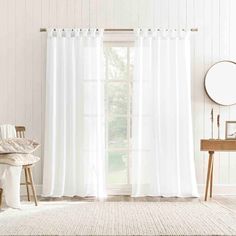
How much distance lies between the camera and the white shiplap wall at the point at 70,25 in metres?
6.56

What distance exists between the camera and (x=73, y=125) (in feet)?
21.1

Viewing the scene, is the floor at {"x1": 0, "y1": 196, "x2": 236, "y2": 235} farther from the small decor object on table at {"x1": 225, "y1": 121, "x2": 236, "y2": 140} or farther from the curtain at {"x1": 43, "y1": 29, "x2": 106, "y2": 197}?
the small decor object on table at {"x1": 225, "y1": 121, "x2": 236, "y2": 140}

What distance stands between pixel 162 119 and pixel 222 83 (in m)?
0.81

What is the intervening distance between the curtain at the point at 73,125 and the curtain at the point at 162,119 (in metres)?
0.43

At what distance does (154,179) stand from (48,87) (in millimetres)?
1581

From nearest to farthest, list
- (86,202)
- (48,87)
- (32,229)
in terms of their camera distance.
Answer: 1. (32,229)
2. (86,202)
3. (48,87)

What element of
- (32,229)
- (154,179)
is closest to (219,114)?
(154,179)

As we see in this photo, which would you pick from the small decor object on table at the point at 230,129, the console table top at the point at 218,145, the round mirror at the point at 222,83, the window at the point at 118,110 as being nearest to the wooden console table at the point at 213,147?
the console table top at the point at 218,145

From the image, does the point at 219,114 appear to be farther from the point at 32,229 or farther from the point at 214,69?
the point at 32,229

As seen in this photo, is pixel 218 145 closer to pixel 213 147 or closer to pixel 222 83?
pixel 213 147

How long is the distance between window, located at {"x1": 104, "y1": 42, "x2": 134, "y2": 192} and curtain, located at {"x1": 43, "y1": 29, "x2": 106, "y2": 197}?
196 mm

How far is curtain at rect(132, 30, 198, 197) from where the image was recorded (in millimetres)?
6406

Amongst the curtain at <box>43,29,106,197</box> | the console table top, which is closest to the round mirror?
the console table top

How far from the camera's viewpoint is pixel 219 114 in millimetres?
6566
